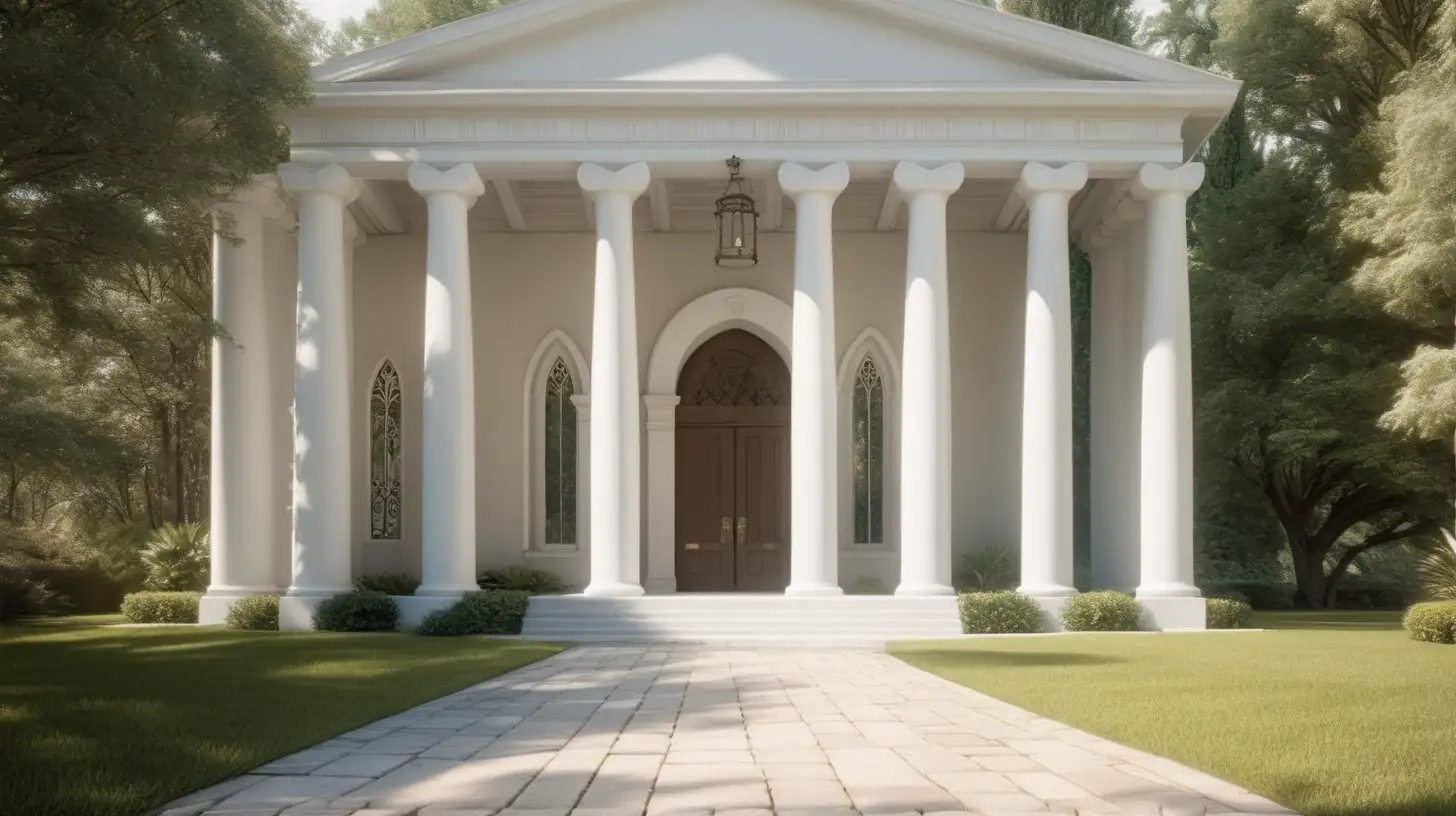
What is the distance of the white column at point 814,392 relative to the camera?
23516 millimetres

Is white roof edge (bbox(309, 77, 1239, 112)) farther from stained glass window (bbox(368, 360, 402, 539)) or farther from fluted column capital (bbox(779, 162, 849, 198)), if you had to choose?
stained glass window (bbox(368, 360, 402, 539))

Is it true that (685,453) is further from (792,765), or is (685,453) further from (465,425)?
(792,765)

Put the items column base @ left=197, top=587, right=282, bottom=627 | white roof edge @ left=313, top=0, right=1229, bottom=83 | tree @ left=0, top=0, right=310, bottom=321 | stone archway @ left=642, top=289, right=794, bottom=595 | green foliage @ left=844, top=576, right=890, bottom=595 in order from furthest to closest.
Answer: stone archway @ left=642, top=289, right=794, bottom=595, green foliage @ left=844, top=576, right=890, bottom=595, column base @ left=197, top=587, right=282, bottom=627, white roof edge @ left=313, top=0, right=1229, bottom=83, tree @ left=0, top=0, right=310, bottom=321

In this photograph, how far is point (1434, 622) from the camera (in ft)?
64.7

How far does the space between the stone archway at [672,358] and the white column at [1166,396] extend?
7.96 metres

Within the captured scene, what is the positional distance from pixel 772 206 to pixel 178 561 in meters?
13.5

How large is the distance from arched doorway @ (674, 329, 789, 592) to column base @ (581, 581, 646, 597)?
6.33 m

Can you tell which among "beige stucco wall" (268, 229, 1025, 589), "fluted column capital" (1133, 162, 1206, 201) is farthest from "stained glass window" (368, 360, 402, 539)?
"fluted column capital" (1133, 162, 1206, 201)

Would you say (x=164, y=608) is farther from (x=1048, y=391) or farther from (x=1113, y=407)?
(x=1113, y=407)

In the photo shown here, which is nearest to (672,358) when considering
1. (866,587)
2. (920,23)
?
(866,587)

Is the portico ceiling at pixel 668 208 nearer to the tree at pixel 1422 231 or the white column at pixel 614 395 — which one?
the white column at pixel 614 395

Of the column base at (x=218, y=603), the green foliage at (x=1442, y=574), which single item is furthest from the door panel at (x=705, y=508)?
the green foliage at (x=1442, y=574)

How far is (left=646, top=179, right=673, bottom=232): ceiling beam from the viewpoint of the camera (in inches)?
1040

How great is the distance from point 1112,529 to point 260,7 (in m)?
18.2
